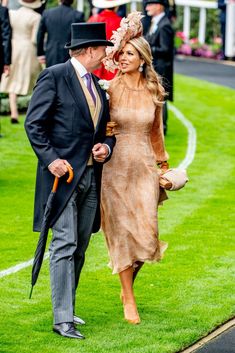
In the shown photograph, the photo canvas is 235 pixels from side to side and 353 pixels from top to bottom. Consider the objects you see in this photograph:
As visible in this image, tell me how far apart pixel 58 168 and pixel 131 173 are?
2.81 feet

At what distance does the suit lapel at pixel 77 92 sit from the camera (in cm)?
891

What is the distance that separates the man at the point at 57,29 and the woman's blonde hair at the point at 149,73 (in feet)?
31.9

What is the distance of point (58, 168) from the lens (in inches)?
345

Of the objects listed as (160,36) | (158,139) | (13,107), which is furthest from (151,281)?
(13,107)

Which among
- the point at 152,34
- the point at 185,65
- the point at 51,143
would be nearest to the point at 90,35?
the point at 51,143

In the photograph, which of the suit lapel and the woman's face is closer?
the suit lapel

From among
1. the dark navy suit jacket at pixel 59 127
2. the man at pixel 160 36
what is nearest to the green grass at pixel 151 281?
the dark navy suit jacket at pixel 59 127

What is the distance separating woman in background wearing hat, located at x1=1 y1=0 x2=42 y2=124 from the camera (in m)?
20.0

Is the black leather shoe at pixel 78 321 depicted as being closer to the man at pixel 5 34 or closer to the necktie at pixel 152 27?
the man at pixel 5 34

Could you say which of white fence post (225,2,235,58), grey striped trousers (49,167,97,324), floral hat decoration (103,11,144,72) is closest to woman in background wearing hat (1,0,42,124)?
floral hat decoration (103,11,144,72)

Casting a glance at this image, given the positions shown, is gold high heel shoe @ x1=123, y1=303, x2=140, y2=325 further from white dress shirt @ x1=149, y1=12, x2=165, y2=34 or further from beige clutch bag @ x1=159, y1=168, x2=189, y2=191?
white dress shirt @ x1=149, y1=12, x2=165, y2=34

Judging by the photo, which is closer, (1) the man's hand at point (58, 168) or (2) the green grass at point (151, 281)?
(1) the man's hand at point (58, 168)

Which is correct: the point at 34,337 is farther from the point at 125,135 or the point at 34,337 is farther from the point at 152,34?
the point at 152,34

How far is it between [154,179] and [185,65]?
2368 centimetres
